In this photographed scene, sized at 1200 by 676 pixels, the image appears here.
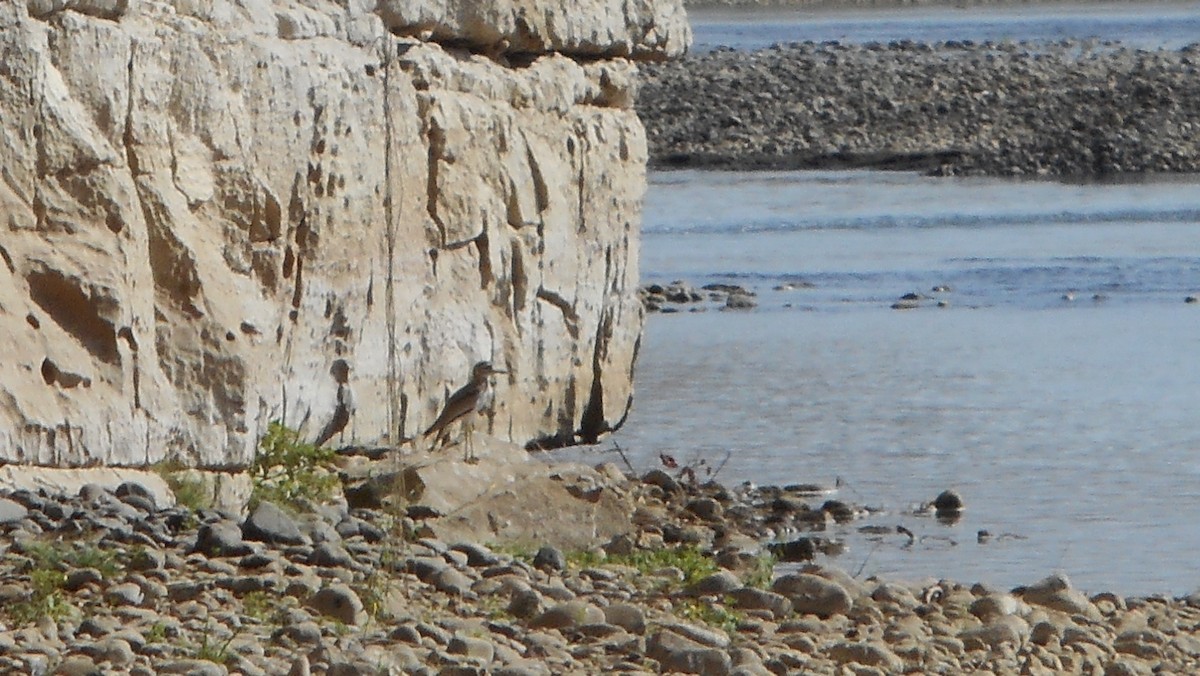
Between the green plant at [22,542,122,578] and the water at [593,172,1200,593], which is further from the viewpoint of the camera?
the water at [593,172,1200,593]

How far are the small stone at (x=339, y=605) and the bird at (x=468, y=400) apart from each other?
10.2 feet

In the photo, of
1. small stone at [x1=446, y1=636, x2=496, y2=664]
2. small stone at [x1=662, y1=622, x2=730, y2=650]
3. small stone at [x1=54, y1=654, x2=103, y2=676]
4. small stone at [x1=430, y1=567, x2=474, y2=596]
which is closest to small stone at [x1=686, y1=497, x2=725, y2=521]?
small stone at [x1=430, y1=567, x2=474, y2=596]

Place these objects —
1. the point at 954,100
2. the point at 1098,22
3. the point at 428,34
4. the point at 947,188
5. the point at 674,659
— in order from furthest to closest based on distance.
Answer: the point at 1098,22
the point at 954,100
the point at 947,188
the point at 428,34
the point at 674,659

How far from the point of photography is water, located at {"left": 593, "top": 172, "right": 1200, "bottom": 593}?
9461mm

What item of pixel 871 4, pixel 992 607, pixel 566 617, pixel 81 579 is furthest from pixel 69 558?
pixel 871 4

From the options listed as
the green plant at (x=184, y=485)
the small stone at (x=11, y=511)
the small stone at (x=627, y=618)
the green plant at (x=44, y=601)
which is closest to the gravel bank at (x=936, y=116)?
the green plant at (x=184, y=485)

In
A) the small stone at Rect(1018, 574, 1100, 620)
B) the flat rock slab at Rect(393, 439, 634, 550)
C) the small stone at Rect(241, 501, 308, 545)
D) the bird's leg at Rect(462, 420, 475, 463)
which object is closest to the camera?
the small stone at Rect(241, 501, 308, 545)

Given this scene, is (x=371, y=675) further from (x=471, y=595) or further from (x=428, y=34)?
(x=428, y=34)

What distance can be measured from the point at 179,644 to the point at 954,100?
2968cm

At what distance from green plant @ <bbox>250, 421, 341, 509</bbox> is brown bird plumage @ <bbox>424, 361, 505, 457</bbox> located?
3.65 ft

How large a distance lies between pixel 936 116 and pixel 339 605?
1117 inches

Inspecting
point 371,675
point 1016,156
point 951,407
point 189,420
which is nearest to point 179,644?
point 371,675

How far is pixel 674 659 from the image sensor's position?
223 inches

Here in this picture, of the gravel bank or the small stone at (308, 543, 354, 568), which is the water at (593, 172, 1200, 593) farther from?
the gravel bank
